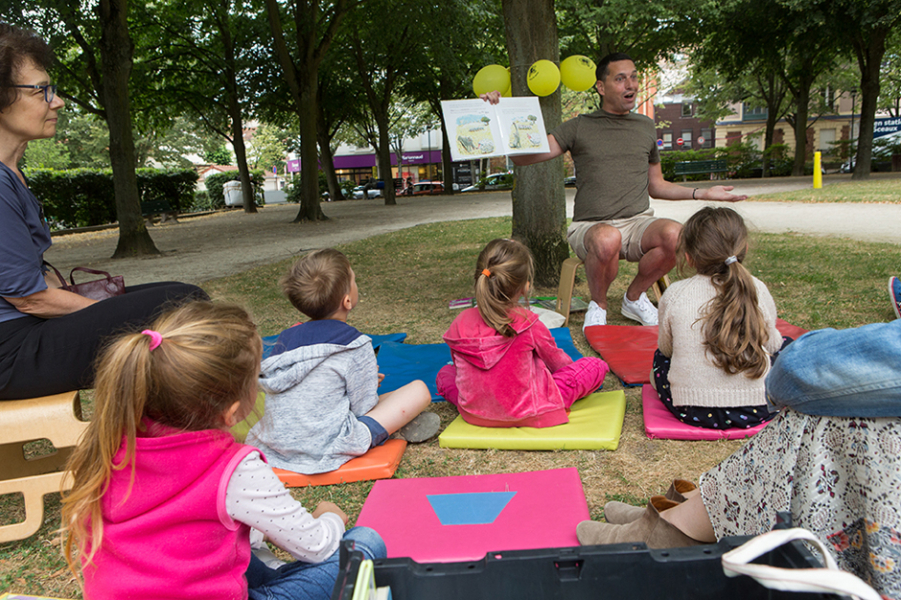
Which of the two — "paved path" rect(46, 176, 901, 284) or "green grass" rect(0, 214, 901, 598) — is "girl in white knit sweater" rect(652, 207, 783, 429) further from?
"paved path" rect(46, 176, 901, 284)

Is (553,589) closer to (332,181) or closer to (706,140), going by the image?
(332,181)

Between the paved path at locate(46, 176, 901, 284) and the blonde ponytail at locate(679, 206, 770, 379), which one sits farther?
the paved path at locate(46, 176, 901, 284)

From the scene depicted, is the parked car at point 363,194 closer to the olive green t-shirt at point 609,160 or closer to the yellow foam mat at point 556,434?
the olive green t-shirt at point 609,160

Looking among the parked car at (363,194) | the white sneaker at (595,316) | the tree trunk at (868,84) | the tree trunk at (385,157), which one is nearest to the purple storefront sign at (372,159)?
the parked car at (363,194)

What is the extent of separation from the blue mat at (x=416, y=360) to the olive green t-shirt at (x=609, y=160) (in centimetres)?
104

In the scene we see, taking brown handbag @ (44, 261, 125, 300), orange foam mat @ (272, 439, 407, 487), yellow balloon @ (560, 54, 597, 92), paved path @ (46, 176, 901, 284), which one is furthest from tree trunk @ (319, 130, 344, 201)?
orange foam mat @ (272, 439, 407, 487)

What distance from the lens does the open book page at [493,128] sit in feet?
13.0

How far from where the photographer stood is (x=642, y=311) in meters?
4.54

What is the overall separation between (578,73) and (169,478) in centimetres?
441

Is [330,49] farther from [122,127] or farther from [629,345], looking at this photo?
[629,345]

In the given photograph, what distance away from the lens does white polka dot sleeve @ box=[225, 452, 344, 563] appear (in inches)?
54.6

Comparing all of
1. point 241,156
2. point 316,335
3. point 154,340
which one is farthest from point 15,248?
point 241,156

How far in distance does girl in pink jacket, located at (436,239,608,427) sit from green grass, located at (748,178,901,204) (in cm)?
1159

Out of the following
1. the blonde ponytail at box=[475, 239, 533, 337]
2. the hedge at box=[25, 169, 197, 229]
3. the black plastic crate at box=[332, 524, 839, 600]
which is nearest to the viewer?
the black plastic crate at box=[332, 524, 839, 600]
